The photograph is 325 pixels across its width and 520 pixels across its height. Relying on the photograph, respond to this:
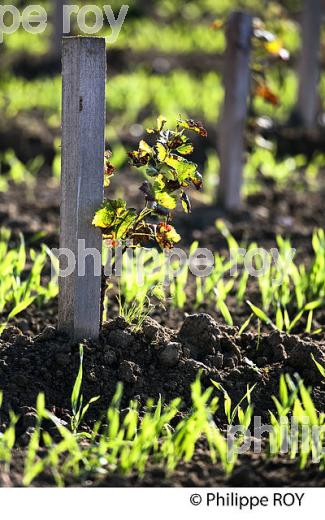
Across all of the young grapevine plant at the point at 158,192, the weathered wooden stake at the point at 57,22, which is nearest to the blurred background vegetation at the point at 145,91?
the weathered wooden stake at the point at 57,22

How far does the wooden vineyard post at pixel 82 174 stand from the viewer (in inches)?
98.8

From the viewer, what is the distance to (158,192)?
2596mm

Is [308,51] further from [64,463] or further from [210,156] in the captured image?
[64,463]

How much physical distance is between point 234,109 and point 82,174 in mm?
2249

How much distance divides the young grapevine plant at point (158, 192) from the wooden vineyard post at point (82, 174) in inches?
2.5

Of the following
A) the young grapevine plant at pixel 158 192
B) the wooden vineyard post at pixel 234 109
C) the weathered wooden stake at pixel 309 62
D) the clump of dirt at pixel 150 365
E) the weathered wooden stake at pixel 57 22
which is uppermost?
the weathered wooden stake at pixel 57 22

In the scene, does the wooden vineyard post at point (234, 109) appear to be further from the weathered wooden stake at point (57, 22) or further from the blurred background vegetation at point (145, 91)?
the weathered wooden stake at point (57, 22)

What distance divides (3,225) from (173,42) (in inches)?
278

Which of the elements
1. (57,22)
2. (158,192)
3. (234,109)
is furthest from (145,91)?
(158,192)

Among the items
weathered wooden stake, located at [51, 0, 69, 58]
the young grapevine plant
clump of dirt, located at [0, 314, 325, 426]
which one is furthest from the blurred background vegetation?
the young grapevine plant

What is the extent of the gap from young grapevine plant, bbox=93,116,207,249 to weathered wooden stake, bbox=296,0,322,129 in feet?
14.9

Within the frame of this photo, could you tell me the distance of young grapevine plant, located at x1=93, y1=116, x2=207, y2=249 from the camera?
254 centimetres

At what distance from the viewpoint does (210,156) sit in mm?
5828

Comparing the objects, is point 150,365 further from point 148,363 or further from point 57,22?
point 57,22
